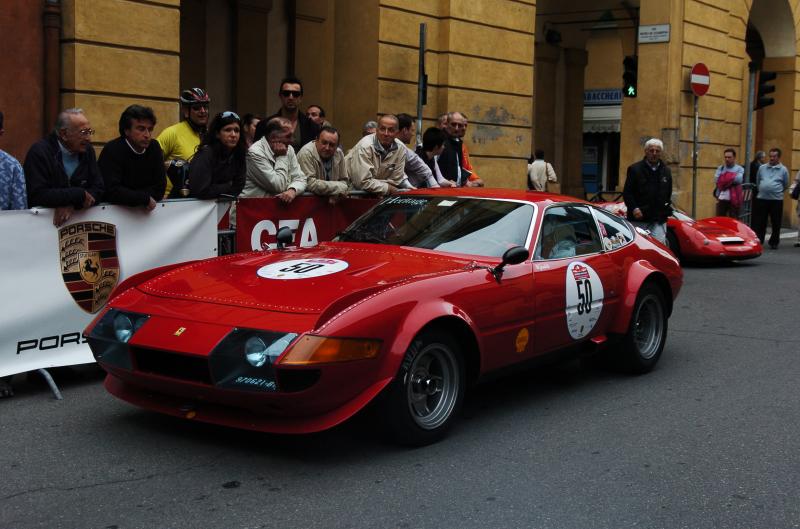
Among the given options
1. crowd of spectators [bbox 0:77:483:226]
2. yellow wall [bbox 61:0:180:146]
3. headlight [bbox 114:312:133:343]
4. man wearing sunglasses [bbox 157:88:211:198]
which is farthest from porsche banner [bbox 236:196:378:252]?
yellow wall [bbox 61:0:180:146]

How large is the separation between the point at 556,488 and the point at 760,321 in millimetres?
5856

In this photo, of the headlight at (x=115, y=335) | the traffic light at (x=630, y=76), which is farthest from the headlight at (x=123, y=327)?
the traffic light at (x=630, y=76)

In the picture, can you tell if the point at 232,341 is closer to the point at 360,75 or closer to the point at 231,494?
the point at 231,494

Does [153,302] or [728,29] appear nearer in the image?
[153,302]

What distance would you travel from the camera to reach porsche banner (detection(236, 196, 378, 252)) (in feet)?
26.1

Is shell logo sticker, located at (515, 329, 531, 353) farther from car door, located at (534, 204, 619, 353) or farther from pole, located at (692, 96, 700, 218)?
pole, located at (692, 96, 700, 218)

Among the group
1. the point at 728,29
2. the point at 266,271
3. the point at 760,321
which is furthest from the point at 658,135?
the point at 266,271

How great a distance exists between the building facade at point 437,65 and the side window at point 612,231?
5771 millimetres

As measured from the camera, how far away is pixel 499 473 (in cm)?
482

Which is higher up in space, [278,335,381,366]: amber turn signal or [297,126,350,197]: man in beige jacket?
[297,126,350,197]: man in beige jacket

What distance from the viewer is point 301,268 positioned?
5.59 m

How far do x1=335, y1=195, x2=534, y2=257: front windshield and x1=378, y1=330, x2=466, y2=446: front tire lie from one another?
911 mm

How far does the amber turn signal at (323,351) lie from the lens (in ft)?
A: 15.1

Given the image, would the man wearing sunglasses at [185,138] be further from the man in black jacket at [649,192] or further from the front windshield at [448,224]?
the man in black jacket at [649,192]
